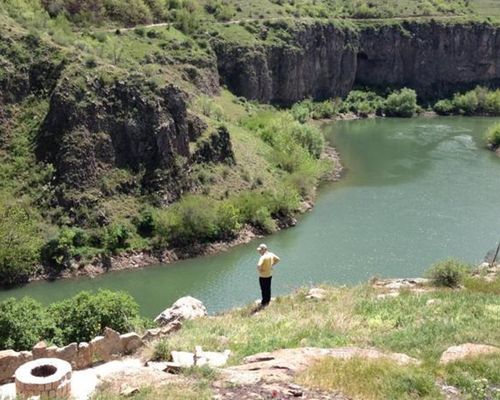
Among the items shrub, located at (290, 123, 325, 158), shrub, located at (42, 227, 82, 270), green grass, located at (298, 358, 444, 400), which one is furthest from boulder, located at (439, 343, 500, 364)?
shrub, located at (290, 123, 325, 158)

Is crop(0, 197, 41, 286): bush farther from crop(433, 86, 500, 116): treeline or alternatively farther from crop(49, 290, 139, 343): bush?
crop(433, 86, 500, 116): treeline

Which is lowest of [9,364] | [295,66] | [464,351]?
[9,364]

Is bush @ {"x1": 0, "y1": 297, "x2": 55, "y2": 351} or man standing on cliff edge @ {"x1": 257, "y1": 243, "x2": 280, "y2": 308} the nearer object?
man standing on cliff edge @ {"x1": 257, "y1": 243, "x2": 280, "y2": 308}

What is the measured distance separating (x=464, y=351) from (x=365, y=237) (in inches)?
1426

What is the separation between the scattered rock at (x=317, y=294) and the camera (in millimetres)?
27828

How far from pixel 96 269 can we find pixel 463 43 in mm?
99228

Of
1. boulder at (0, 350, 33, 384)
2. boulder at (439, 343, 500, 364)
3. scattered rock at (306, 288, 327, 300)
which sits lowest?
scattered rock at (306, 288, 327, 300)

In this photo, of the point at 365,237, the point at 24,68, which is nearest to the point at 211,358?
the point at 365,237

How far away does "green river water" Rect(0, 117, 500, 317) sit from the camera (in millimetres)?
44781

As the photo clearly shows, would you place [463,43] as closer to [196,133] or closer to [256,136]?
[256,136]

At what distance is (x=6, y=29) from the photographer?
55.7 m

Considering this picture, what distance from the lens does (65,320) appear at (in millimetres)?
27703

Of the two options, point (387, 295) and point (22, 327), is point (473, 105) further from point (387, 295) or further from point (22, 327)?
point (22, 327)

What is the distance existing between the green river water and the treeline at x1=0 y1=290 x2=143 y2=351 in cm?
1251
